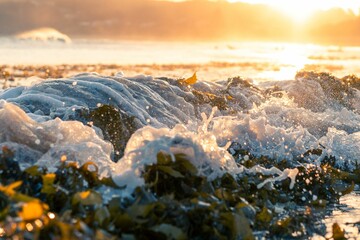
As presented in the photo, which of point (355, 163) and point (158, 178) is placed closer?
point (158, 178)

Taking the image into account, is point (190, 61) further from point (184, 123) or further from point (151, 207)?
point (151, 207)

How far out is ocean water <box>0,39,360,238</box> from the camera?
5324mm

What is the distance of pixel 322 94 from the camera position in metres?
13.6

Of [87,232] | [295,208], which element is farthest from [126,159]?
[295,208]

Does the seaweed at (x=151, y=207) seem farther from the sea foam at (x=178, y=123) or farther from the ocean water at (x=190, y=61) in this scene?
the ocean water at (x=190, y=61)

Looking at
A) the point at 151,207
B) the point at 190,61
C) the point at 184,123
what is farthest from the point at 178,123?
the point at 190,61

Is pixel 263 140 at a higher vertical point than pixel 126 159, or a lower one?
lower

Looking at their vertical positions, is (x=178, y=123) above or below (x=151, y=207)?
below

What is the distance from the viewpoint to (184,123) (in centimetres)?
970

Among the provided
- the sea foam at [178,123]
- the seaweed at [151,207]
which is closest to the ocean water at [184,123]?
the sea foam at [178,123]

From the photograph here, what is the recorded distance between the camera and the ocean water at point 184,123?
532 cm

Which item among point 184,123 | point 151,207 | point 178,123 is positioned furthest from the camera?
point 184,123

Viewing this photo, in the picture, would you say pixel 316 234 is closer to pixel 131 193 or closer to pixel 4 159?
pixel 131 193

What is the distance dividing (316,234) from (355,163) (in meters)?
3.52
